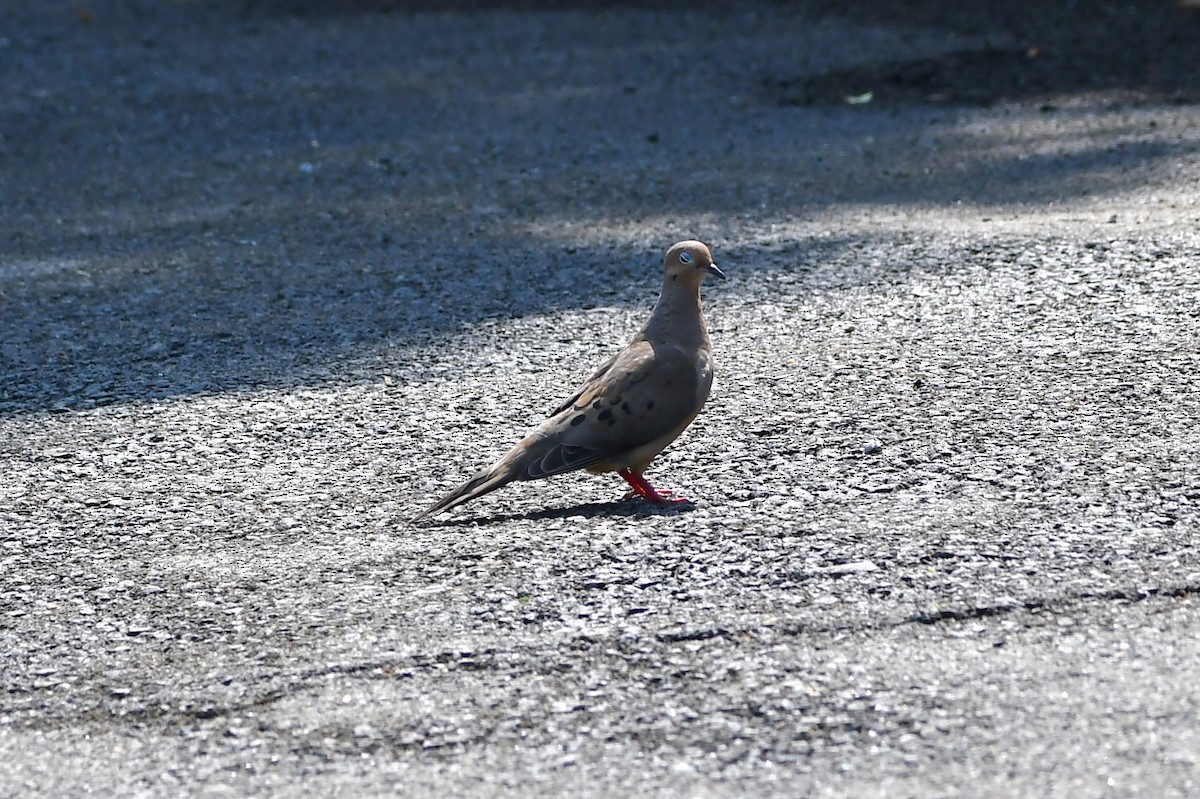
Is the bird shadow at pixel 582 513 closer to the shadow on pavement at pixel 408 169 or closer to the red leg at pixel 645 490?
the red leg at pixel 645 490

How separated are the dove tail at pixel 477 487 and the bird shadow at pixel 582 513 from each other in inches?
5.4

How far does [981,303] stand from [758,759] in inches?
144

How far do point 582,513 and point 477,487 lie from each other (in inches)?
14.0

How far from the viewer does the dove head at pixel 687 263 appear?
469 centimetres

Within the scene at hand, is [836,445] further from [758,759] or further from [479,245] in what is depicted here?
[479,245]

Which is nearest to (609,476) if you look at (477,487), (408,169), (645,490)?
(645,490)

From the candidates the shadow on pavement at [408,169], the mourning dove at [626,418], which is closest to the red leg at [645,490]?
the mourning dove at [626,418]

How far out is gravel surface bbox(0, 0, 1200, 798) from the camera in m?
3.18

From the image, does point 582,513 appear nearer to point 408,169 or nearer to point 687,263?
point 687,263

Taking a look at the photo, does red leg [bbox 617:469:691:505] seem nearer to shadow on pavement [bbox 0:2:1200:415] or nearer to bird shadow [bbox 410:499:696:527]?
bird shadow [bbox 410:499:696:527]

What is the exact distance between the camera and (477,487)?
425 centimetres

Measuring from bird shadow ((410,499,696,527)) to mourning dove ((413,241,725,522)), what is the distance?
3 cm

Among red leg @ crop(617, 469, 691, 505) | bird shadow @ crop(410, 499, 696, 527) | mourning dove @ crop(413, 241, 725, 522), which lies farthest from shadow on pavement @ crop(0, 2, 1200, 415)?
red leg @ crop(617, 469, 691, 505)

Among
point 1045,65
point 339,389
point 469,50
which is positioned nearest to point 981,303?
point 339,389
